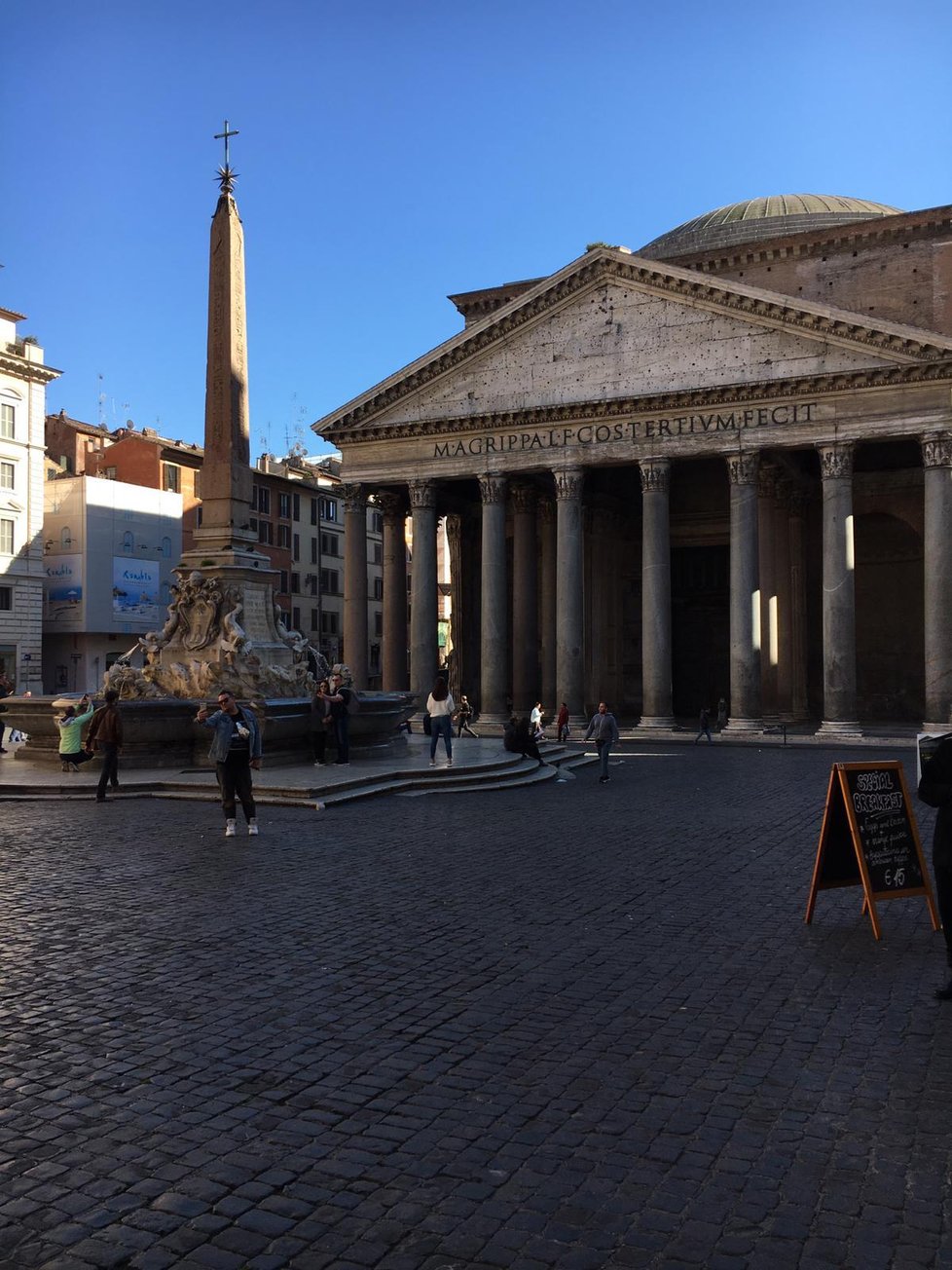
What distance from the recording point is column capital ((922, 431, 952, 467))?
1090 inches

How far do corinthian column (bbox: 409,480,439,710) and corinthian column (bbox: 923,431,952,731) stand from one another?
1412 centimetres

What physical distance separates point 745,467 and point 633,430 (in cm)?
343

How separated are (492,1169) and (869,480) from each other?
35.0m

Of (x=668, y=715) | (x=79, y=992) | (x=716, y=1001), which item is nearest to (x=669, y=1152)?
(x=716, y=1001)

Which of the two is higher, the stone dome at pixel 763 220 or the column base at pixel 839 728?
the stone dome at pixel 763 220

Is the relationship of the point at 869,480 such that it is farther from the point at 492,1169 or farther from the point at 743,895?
the point at 492,1169

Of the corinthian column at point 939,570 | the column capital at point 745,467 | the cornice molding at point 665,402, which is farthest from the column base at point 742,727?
the cornice molding at point 665,402

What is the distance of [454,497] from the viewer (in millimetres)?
39531

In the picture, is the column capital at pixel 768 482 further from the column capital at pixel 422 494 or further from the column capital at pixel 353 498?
the column capital at pixel 353 498

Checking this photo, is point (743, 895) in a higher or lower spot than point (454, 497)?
lower

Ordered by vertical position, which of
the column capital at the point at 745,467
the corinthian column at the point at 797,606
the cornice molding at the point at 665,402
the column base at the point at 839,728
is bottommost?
the column base at the point at 839,728

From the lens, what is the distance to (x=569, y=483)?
106 feet

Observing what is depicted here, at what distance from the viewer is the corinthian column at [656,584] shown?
102 feet

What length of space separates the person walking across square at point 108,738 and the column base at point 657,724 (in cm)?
1892
